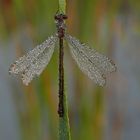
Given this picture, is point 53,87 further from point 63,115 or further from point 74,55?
point 63,115

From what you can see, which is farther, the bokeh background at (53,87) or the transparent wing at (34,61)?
the bokeh background at (53,87)

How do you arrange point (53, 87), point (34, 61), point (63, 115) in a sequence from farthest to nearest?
point (53, 87)
point (34, 61)
point (63, 115)

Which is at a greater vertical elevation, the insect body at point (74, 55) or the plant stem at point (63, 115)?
the insect body at point (74, 55)

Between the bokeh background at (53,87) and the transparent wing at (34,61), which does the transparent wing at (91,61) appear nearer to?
the transparent wing at (34,61)

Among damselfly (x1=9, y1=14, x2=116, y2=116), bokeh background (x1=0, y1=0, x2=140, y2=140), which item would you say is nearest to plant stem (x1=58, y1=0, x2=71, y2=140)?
damselfly (x1=9, y1=14, x2=116, y2=116)

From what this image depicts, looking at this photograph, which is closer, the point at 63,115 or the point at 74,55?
the point at 63,115

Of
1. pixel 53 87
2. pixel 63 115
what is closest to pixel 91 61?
pixel 63 115

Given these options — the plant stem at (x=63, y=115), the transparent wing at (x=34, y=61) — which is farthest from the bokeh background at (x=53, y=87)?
the plant stem at (x=63, y=115)

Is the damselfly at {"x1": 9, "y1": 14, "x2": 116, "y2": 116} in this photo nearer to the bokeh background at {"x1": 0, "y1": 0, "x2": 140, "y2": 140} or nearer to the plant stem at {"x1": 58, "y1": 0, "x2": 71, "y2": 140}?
the plant stem at {"x1": 58, "y1": 0, "x2": 71, "y2": 140}
